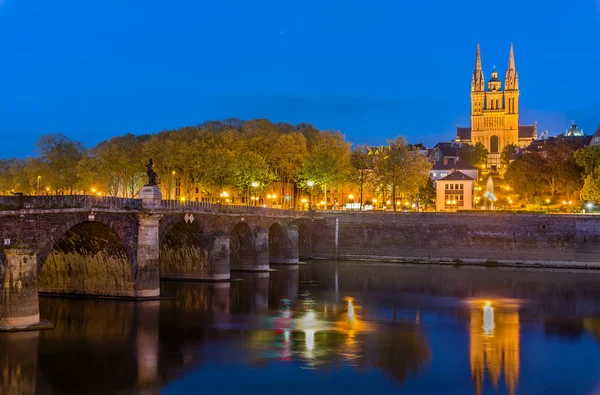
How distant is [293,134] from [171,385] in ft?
264

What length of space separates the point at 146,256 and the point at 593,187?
68827mm

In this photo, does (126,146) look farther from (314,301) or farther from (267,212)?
(314,301)

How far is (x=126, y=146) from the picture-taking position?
4599 inches

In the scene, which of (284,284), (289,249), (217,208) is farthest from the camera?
(289,249)

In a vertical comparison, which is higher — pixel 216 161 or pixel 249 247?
pixel 216 161

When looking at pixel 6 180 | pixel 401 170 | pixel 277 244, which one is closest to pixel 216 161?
pixel 277 244

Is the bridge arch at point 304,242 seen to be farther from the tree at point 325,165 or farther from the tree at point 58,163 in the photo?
the tree at point 58,163

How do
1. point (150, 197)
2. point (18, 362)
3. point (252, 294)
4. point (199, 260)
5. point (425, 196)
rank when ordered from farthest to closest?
point (425, 196) < point (199, 260) < point (252, 294) < point (150, 197) < point (18, 362)

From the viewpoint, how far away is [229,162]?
10000 centimetres

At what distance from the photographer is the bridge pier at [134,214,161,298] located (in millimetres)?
49312

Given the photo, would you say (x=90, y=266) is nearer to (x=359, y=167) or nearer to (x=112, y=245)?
(x=112, y=245)

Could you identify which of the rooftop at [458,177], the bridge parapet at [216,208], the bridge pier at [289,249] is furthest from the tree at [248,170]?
the rooftop at [458,177]

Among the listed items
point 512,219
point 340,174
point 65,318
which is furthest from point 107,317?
point 340,174

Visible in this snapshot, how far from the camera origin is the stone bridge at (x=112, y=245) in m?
37.1
